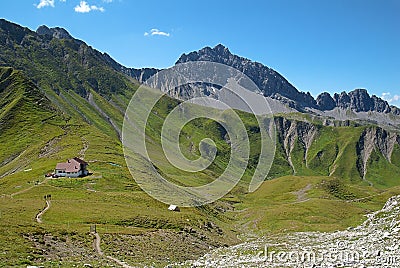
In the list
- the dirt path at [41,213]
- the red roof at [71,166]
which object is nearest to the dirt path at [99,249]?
the dirt path at [41,213]

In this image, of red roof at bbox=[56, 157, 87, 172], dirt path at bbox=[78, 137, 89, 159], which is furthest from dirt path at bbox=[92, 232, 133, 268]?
dirt path at bbox=[78, 137, 89, 159]

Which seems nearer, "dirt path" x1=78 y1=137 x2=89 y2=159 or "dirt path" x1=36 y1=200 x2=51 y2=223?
"dirt path" x1=36 y1=200 x2=51 y2=223

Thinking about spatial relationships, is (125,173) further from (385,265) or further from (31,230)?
(385,265)

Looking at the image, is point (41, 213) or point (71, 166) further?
point (71, 166)

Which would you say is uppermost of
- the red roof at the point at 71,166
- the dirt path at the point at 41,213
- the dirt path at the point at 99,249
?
the red roof at the point at 71,166

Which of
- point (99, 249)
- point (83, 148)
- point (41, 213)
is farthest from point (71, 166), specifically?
point (99, 249)

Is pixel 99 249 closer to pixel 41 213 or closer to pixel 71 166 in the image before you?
pixel 41 213

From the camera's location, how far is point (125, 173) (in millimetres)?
119000

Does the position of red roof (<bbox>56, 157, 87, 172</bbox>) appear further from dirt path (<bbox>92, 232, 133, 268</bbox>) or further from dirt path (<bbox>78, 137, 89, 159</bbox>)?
dirt path (<bbox>92, 232, 133, 268</bbox>)

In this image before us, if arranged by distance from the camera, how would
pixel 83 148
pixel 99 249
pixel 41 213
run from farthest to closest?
pixel 83 148
pixel 41 213
pixel 99 249

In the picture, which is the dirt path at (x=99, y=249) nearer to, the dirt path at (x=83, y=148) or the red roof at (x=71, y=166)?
the red roof at (x=71, y=166)

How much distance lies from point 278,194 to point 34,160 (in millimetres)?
115449

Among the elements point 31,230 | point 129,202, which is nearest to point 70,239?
point 31,230

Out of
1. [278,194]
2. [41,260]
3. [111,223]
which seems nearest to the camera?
[41,260]
